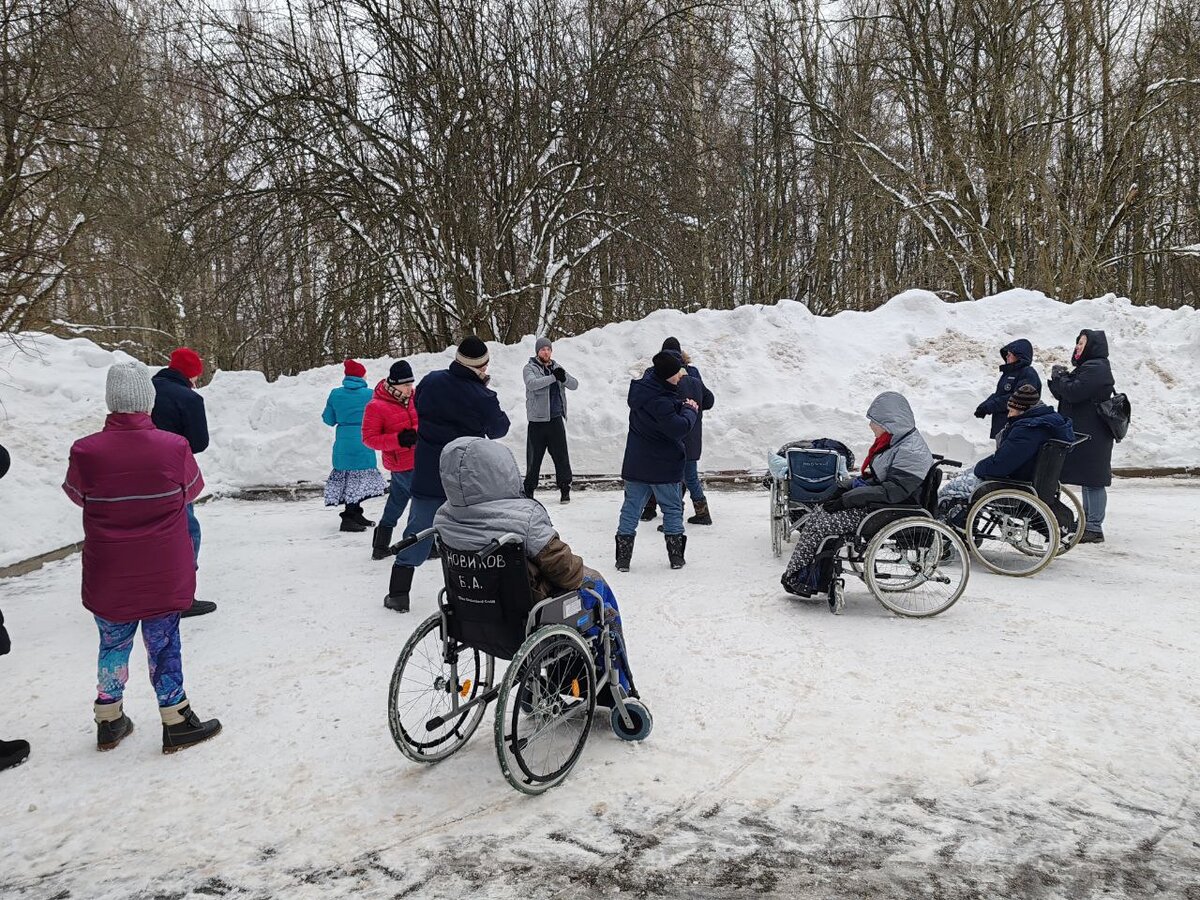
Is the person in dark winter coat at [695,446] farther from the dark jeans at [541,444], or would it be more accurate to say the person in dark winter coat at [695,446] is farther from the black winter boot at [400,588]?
the black winter boot at [400,588]

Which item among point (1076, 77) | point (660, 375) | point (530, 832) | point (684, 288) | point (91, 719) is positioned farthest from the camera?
point (1076, 77)

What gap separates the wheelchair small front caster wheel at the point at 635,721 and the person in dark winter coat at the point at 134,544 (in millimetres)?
1819

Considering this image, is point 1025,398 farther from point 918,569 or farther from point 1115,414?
point 918,569

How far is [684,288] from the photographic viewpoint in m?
15.4

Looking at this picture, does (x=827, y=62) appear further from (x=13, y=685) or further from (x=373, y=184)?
(x=13, y=685)

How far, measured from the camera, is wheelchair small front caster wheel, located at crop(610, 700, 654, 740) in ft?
11.0

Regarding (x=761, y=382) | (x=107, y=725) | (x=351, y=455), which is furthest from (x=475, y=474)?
(x=761, y=382)

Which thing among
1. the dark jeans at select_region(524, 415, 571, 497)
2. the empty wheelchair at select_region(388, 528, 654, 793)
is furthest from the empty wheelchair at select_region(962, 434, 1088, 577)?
the dark jeans at select_region(524, 415, 571, 497)

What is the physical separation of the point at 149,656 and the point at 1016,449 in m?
5.72

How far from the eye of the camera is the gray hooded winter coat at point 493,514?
121 inches

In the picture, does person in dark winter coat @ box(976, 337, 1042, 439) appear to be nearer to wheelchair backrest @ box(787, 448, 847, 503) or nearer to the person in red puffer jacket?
wheelchair backrest @ box(787, 448, 847, 503)

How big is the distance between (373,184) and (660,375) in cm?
813

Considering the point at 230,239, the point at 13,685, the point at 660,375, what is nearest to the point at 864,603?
the point at 660,375

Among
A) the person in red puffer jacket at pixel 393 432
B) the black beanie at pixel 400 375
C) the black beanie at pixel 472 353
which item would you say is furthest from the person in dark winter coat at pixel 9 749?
the black beanie at pixel 400 375
